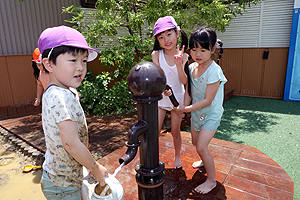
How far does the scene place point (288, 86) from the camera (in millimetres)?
6469

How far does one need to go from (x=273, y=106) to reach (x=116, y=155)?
202 inches

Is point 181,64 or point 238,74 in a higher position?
point 181,64

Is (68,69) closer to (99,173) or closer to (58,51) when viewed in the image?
(58,51)

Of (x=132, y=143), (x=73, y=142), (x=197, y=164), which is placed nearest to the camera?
(x=132, y=143)

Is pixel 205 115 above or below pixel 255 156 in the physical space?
above

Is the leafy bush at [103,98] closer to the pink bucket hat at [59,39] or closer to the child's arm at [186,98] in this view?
the child's arm at [186,98]

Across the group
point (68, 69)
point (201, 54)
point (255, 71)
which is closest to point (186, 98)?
point (201, 54)

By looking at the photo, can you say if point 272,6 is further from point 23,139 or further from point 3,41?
point 3,41

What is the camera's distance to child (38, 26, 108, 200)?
115 centimetres

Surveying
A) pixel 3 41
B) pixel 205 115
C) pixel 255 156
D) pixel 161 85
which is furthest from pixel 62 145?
pixel 3 41

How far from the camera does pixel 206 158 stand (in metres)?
2.07

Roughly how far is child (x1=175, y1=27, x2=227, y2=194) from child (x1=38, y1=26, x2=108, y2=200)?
993 millimetres

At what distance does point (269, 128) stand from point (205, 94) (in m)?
3.12

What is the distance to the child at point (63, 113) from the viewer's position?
1148mm
